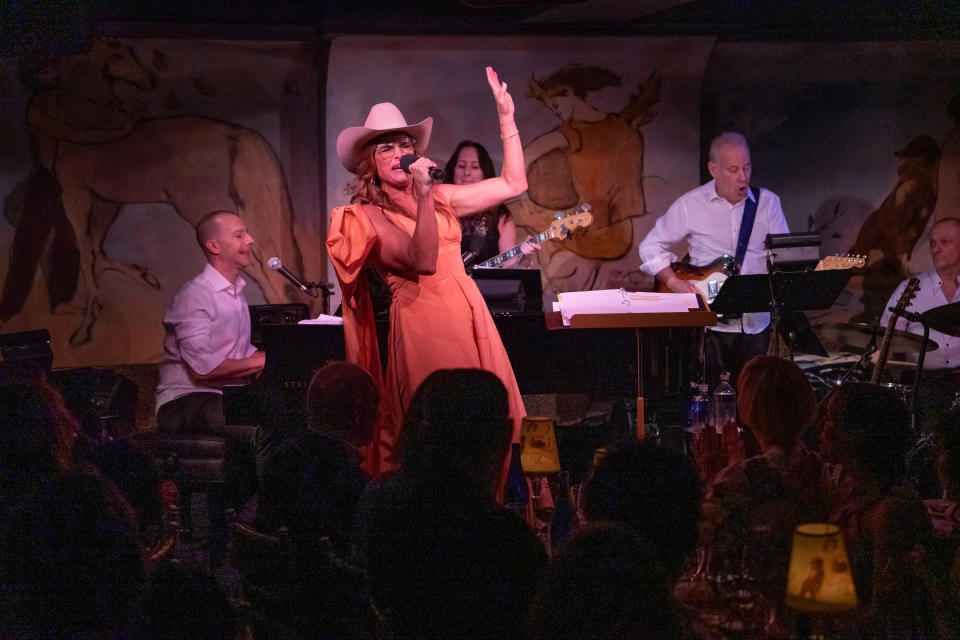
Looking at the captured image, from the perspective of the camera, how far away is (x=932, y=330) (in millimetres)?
7023

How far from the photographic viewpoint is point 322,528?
2.72m

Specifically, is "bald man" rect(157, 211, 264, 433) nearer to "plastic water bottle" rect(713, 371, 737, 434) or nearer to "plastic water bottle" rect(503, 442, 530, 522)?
"plastic water bottle" rect(503, 442, 530, 522)

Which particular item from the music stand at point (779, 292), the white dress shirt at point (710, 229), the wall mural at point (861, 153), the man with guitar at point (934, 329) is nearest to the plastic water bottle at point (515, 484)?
the music stand at point (779, 292)

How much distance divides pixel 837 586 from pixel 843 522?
0.65 metres

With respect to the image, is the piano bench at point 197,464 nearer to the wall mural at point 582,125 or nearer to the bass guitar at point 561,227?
the bass guitar at point 561,227

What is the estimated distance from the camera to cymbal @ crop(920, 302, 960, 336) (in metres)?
5.62

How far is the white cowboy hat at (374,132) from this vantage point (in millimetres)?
3787

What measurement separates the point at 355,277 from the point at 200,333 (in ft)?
7.43

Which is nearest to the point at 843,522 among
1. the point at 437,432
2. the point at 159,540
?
the point at 437,432

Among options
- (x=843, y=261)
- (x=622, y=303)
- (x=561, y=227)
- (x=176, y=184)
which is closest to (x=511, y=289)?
(x=622, y=303)

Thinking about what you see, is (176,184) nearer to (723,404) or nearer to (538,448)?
(723,404)

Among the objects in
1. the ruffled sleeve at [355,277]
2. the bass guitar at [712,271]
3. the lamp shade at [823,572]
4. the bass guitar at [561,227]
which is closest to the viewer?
the lamp shade at [823,572]

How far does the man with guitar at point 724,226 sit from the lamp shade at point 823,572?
3.91m

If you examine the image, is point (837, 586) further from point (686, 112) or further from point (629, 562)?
point (686, 112)
